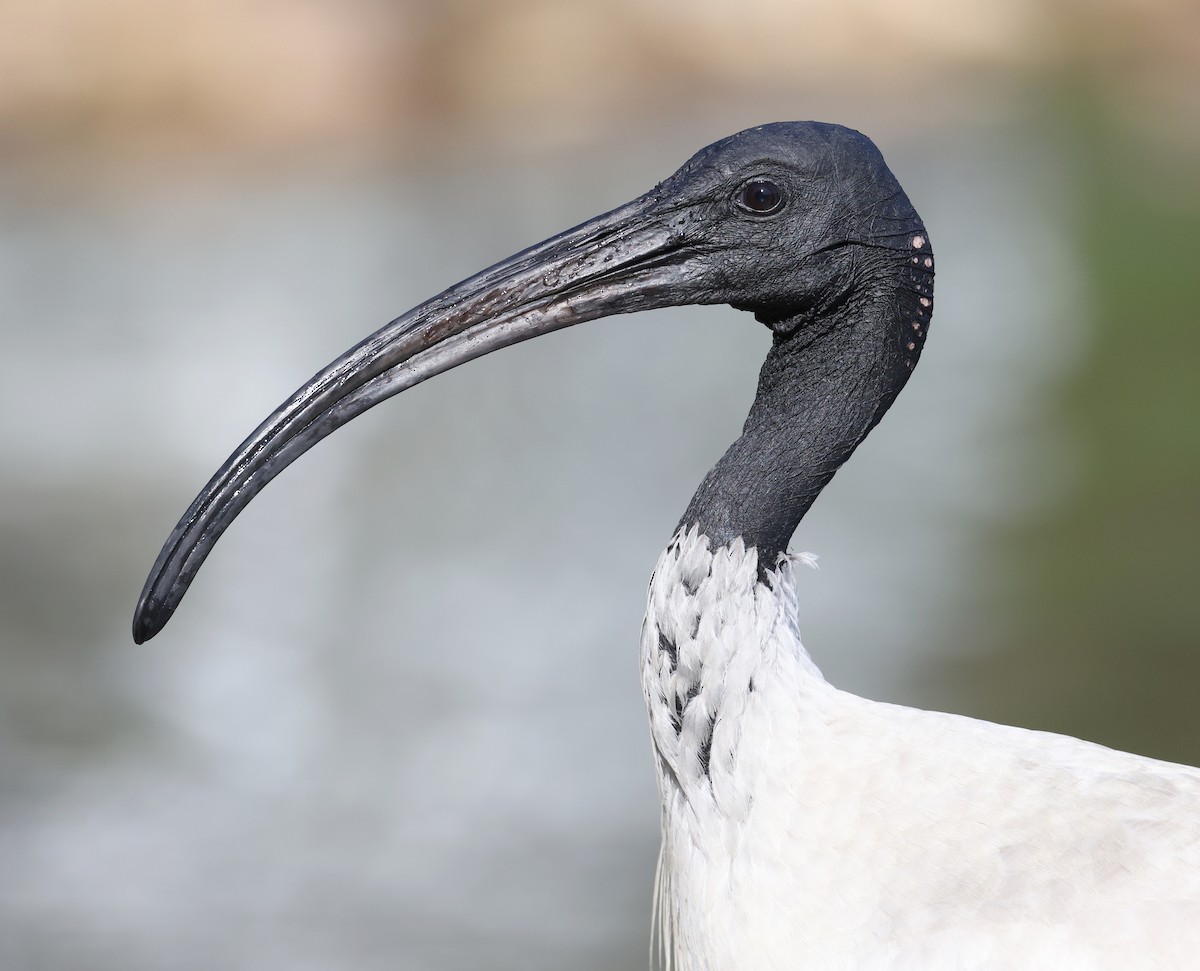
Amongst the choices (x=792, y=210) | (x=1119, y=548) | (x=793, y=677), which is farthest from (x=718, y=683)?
(x=1119, y=548)

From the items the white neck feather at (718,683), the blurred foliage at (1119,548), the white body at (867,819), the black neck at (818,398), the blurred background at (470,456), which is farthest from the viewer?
the blurred foliage at (1119,548)

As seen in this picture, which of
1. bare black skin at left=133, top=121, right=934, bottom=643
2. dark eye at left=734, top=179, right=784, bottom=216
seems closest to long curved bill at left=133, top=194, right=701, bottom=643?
bare black skin at left=133, top=121, right=934, bottom=643

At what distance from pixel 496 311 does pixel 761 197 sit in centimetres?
51

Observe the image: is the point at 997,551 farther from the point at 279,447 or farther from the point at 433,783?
the point at 279,447

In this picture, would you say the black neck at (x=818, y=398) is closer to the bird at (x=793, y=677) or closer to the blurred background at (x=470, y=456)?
the bird at (x=793, y=677)

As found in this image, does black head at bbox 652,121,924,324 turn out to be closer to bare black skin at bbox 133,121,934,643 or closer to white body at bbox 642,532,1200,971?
bare black skin at bbox 133,121,934,643

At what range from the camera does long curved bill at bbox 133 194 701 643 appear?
2.74 metres

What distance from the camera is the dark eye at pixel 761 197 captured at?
2.75 meters

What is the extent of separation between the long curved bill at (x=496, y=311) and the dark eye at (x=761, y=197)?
0.43 ft

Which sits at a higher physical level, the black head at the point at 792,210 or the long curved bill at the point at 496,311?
the black head at the point at 792,210

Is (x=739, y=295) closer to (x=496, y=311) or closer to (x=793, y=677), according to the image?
(x=496, y=311)

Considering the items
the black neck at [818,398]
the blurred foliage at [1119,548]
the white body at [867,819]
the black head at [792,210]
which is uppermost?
the blurred foliage at [1119,548]

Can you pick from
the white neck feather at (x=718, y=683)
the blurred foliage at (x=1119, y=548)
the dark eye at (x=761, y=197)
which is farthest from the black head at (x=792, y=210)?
the blurred foliage at (x=1119, y=548)

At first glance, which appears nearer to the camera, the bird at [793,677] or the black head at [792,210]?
the bird at [793,677]
